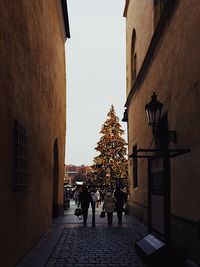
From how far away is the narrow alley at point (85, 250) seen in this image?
8.88 metres

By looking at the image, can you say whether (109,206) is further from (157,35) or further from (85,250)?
(157,35)

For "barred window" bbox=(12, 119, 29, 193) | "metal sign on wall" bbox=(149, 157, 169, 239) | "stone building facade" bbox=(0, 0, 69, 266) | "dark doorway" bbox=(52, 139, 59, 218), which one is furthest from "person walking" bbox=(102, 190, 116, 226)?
"barred window" bbox=(12, 119, 29, 193)

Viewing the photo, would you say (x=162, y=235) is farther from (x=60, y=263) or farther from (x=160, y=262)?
(x=60, y=263)

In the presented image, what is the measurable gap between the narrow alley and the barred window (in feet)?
5.09

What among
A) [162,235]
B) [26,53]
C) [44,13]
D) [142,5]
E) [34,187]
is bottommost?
[162,235]

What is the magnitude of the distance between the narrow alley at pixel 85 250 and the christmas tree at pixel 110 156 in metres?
40.5

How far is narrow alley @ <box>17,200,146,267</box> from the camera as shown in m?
8.88

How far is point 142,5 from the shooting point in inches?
707

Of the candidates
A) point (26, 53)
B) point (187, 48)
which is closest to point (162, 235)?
point (187, 48)

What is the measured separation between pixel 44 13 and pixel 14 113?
6.43 m

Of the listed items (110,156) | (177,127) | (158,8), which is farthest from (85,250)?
(110,156)

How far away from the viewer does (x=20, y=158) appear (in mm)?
8648

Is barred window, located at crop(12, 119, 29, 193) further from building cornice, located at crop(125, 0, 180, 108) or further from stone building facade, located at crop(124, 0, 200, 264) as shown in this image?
building cornice, located at crop(125, 0, 180, 108)

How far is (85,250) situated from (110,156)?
4636 cm
